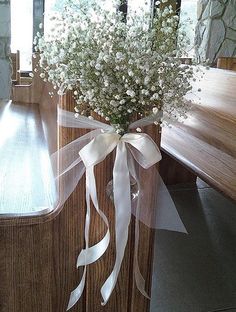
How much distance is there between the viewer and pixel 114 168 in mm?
868

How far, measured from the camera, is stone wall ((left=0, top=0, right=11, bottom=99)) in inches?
145

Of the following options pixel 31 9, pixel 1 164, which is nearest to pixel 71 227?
pixel 1 164

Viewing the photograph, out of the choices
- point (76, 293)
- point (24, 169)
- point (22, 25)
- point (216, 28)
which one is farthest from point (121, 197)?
point (216, 28)

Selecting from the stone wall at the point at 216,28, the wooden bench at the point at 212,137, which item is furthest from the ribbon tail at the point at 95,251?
the stone wall at the point at 216,28

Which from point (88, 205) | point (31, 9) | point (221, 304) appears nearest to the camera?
point (88, 205)

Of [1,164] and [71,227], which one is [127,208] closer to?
[71,227]

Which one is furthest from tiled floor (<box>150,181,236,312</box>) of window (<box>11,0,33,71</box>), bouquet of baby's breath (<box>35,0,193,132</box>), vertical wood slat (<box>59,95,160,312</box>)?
window (<box>11,0,33,71</box>)

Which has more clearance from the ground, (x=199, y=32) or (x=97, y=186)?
(x=199, y=32)

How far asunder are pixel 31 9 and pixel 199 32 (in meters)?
1.93

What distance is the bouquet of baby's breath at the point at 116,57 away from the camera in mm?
774

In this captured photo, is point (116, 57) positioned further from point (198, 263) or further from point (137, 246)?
point (198, 263)

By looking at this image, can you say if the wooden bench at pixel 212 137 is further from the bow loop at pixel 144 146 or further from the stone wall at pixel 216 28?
the stone wall at pixel 216 28

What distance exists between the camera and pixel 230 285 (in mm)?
1732

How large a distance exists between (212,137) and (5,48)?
2.82 metres
